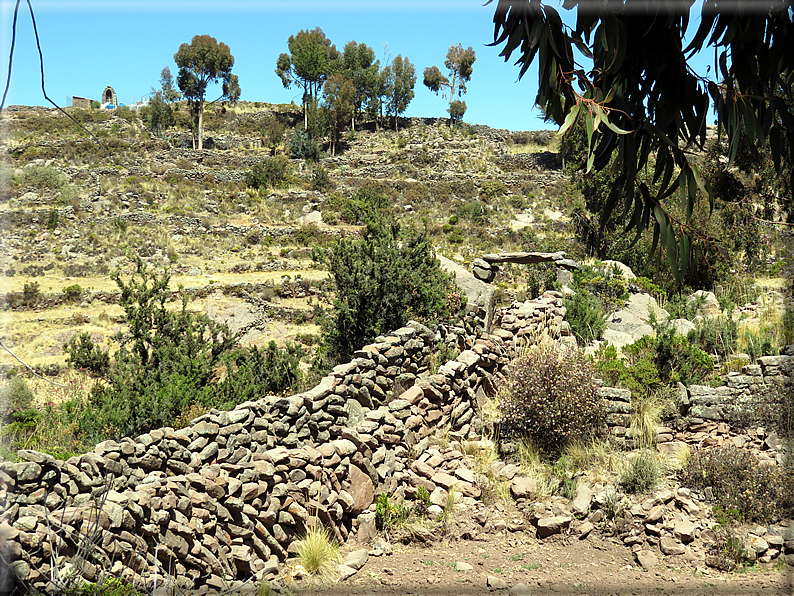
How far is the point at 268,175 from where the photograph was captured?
38250 millimetres

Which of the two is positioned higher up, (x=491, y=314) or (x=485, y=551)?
(x=491, y=314)

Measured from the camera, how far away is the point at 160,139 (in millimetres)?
45094

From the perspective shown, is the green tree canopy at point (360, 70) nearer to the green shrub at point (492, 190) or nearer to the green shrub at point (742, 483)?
the green shrub at point (492, 190)

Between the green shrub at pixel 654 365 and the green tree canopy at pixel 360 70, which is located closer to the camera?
the green shrub at pixel 654 365

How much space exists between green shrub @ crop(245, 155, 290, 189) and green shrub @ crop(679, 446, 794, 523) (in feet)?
114

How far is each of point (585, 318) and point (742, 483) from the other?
480 centimetres

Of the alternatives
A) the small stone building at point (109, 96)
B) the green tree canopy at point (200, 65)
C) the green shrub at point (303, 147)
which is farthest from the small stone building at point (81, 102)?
the green shrub at point (303, 147)

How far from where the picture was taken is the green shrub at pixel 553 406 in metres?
6.14

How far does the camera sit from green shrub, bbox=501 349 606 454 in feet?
20.1

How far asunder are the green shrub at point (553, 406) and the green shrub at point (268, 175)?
108ft

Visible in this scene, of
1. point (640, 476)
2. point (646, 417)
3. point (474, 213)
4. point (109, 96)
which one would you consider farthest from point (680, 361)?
point (109, 96)

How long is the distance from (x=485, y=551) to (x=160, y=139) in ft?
154

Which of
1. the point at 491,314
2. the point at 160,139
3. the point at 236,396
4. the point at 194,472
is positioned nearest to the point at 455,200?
the point at 160,139

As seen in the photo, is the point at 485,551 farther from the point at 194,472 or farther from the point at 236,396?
the point at 236,396
